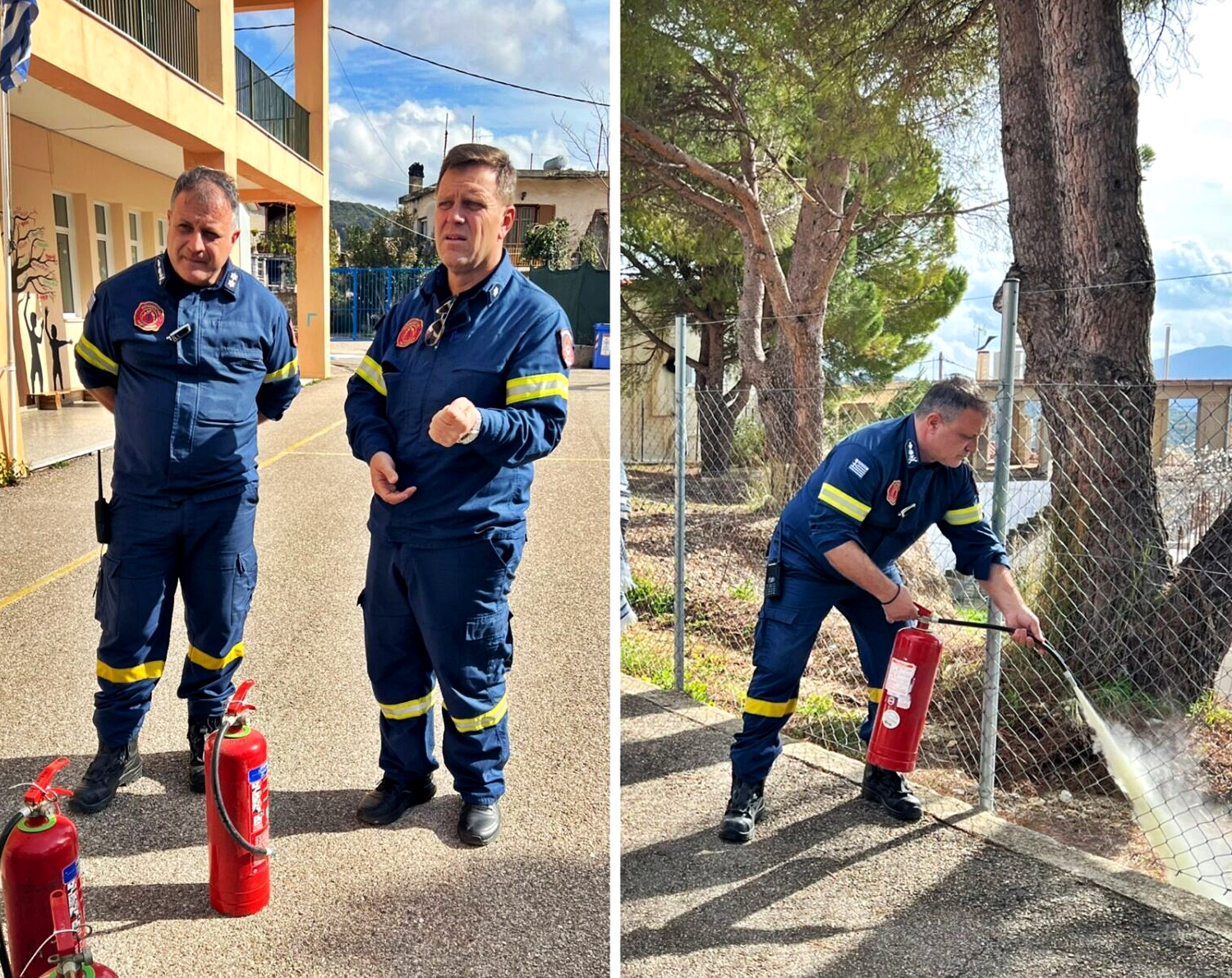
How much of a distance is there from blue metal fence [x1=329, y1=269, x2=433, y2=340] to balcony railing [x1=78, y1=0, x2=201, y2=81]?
41 centimetres

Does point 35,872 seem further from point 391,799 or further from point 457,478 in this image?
point 457,478

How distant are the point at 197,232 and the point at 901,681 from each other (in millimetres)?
1784

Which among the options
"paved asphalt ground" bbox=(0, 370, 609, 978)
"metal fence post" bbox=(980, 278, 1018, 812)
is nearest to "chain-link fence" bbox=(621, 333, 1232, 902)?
"metal fence post" bbox=(980, 278, 1018, 812)

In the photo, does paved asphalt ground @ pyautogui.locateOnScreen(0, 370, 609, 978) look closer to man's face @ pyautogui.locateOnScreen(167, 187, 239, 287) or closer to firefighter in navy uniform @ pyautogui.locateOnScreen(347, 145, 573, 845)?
firefighter in navy uniform @ pyautogui.locateOnScreen(347, 145, 573, 845)

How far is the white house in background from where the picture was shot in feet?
5.87

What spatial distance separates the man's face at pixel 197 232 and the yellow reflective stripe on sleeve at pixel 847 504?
1382 mm

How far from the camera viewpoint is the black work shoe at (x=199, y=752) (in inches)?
73.3

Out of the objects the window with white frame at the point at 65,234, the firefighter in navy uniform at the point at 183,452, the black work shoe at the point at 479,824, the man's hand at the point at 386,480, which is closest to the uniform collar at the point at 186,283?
the firefighter in navy uniform at the point at 183,452

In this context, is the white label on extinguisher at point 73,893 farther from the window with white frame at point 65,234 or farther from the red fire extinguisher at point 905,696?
the red fire extinguisher at point 905,696

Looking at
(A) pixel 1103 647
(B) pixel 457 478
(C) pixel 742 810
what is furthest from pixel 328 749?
(A) pixel 1103 647

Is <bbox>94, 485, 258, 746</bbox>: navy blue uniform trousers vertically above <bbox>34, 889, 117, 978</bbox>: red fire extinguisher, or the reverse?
<bbox>94, 485, 258, 746</bbox>: navy blue uniform trousers

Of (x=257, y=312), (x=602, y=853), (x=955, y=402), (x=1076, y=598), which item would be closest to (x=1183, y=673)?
(x=1076, y=598)

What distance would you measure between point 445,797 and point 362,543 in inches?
21.2

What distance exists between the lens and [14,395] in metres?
1.67
